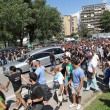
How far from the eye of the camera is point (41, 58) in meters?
23.5

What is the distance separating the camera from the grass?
33.4ft

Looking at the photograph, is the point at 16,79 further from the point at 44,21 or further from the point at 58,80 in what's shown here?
the point at 44,21

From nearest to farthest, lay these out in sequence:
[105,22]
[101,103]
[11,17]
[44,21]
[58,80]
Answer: [58,80] < [101,103] < [11,17] < [44,21] < [105,22]

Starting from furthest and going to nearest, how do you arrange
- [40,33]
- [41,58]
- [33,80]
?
[40,33] < [41,58] < [33,80]

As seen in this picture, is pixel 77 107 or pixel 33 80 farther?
pixel 77 107

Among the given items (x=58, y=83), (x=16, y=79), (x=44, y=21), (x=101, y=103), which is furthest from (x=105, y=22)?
(x=16, y=79)

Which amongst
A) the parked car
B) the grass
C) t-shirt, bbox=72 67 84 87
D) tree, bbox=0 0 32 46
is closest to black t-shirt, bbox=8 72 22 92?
t-shirt, bbox=72 67 84 87

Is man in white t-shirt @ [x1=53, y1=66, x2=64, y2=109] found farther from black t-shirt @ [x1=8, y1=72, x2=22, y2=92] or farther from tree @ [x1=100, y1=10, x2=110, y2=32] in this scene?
tree @ [x1=100, y1=10, x2=110, y2=32]

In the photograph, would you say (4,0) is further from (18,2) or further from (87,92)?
(87,92)

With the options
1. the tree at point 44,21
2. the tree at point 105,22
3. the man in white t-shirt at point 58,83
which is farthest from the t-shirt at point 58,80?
the tree at point 105,22

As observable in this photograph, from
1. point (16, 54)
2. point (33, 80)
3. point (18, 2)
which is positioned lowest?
point (16, 54)

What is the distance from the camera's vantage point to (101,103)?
10.8 m

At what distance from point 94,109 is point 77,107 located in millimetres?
580

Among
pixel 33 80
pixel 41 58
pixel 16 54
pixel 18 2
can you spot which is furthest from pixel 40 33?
pixel 33 80
